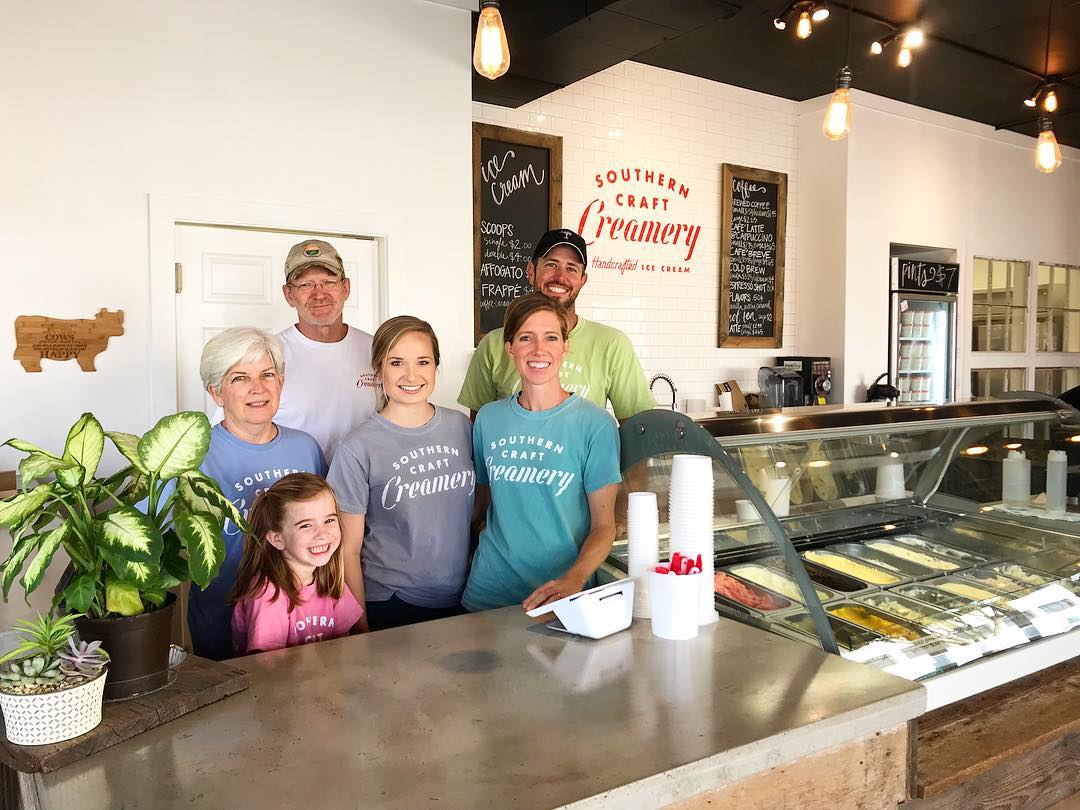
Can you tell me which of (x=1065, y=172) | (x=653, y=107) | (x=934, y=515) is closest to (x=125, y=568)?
(x=934, y=515)

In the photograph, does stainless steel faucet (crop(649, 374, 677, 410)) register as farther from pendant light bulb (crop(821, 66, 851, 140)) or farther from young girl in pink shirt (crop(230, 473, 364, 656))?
young girl in pink shirt (crop(230, 473, 364, 656))

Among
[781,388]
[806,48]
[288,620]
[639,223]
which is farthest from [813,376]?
[288,620]

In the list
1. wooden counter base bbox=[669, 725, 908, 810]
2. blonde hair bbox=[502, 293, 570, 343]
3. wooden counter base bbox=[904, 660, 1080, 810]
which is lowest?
wooden counter base bbox=[904, 660, 1080, 810]

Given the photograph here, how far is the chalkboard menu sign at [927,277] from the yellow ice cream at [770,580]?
16.9 ft

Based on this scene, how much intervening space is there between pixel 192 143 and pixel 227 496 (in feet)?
7.31

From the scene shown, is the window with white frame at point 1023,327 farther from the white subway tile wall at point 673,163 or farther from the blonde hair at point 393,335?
the blonde hair at point 393,335

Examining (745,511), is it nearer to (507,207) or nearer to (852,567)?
(852,567)

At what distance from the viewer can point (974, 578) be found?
8.38ft

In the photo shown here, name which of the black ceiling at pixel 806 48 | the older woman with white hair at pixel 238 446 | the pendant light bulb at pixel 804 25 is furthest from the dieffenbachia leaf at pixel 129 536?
the pendant light bulb at pixel 804 25

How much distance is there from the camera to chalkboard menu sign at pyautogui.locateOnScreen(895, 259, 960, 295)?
260 inches

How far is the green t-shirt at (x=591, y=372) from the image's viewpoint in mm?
2939

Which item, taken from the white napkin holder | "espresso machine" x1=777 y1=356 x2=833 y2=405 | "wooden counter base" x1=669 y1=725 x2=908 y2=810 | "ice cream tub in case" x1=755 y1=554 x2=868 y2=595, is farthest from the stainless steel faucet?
"wooden counter base" x1=669 y1=725 x2=908 y2=810

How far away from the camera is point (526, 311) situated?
226 centimetres

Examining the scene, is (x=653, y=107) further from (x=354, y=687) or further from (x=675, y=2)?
(x=354, y=687)
